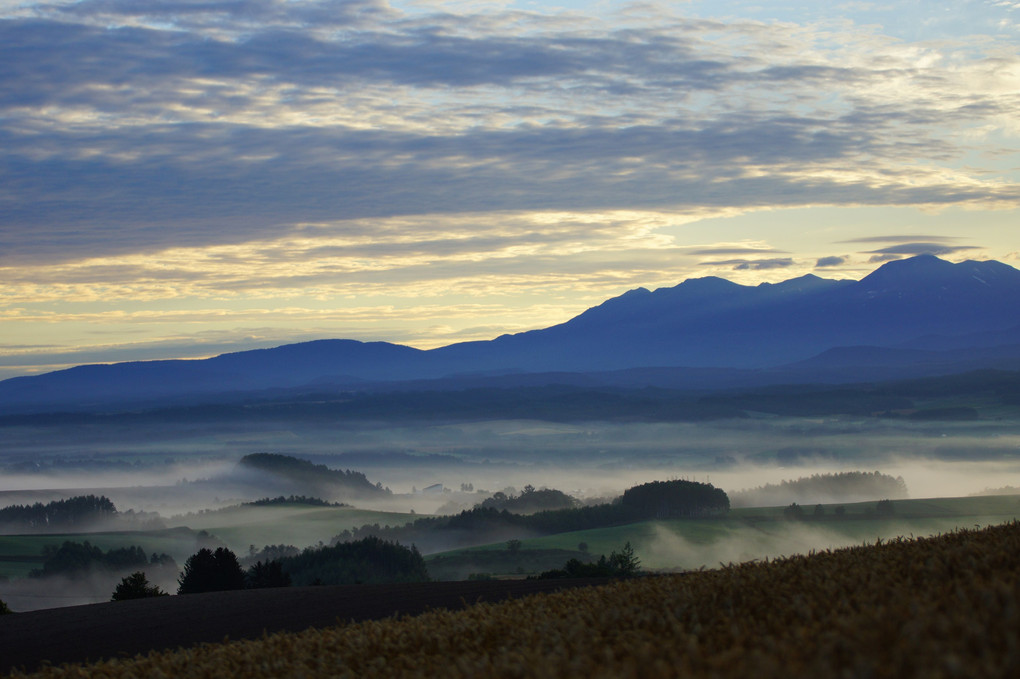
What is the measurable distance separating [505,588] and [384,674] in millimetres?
18476

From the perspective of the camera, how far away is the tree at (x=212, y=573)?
208 ft

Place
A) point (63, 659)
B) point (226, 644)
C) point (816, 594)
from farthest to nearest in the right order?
point (63, 659)
point (226, 644)
point (816, 594)

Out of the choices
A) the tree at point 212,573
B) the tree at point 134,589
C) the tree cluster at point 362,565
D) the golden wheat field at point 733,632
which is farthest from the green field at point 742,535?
the golden wheat field at point 733,632

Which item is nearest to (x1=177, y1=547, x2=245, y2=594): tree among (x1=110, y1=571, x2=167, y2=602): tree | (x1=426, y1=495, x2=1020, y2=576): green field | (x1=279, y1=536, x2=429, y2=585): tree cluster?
(x1=110, y1=571, x2=167, y2=602): tree

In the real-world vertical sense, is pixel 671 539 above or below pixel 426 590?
below

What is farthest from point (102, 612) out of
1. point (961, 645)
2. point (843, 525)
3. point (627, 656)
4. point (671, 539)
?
point (843, 525)

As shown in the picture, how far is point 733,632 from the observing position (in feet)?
30.0

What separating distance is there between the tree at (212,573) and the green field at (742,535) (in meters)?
97.9

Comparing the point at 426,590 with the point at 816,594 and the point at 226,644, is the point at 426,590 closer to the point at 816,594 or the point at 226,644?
the point at 226,644

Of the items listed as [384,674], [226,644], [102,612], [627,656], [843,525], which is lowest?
[843,525]

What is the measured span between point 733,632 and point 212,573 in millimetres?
61046

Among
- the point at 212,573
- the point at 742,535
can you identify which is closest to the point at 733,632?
the point at 212,573

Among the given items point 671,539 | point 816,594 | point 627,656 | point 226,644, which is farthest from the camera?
point 671,539

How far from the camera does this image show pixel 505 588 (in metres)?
29.8
